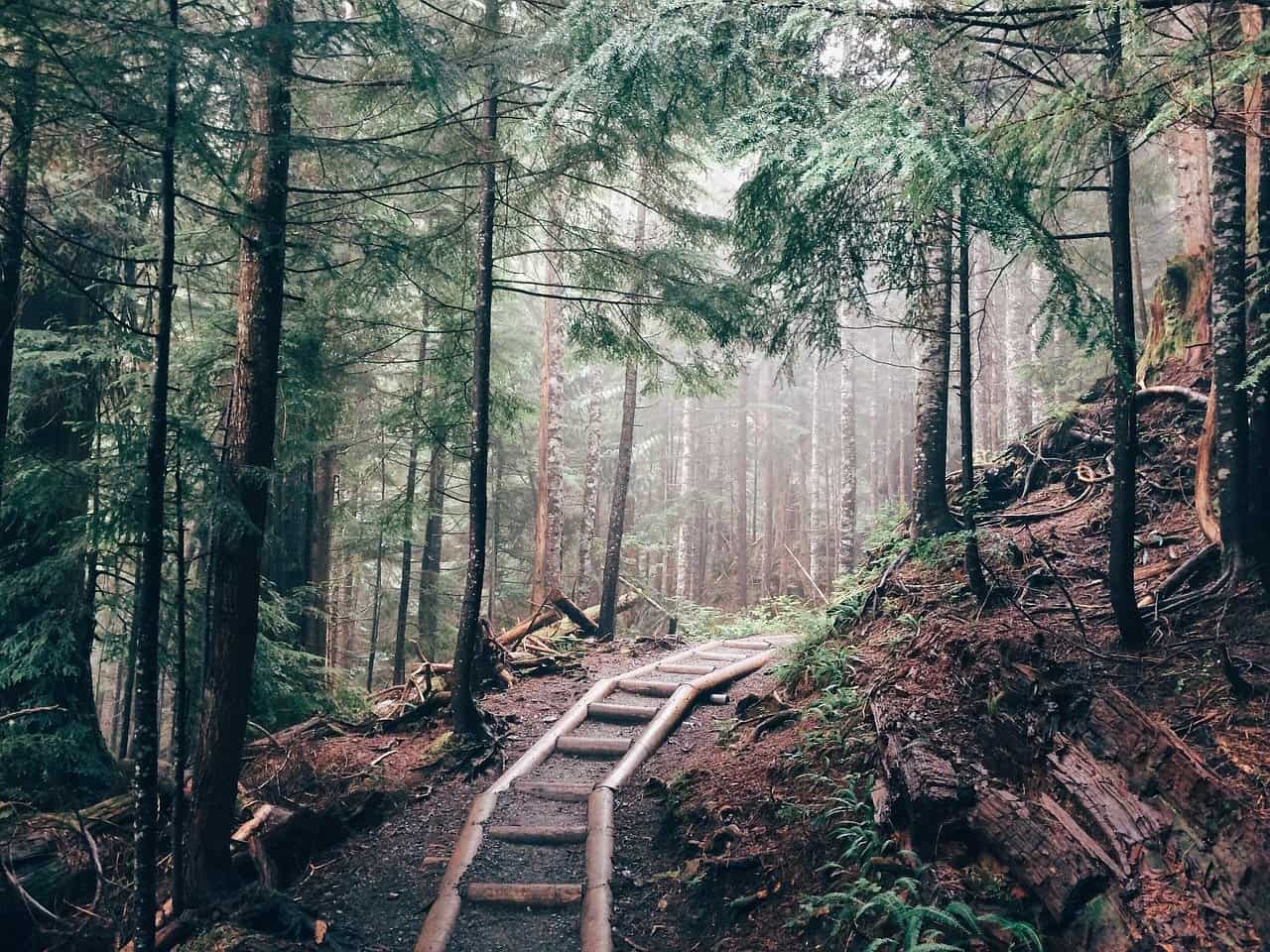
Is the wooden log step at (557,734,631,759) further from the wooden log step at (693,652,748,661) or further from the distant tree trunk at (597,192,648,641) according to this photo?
the distant tree trunk at (597,192,648,641)

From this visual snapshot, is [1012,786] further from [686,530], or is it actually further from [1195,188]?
[686,530]

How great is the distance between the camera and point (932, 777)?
450 cm

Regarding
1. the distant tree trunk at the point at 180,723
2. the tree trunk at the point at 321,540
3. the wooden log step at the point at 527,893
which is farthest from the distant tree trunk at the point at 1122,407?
the tree trunk at the point at 321,540

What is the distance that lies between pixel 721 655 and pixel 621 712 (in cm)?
343

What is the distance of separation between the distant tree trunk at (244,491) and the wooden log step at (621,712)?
15.3 feet

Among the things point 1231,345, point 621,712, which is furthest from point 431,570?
point 1231,345

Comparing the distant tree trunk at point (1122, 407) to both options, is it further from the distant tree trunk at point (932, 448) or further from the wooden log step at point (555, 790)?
the wooden log step at point (555, 790)

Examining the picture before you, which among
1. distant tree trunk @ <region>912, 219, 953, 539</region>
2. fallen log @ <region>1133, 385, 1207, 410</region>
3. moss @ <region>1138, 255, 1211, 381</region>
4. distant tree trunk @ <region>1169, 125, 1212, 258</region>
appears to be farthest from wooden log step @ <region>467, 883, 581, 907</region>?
distant tree trunk @ <region>1169, 125, 1212, 258</region>

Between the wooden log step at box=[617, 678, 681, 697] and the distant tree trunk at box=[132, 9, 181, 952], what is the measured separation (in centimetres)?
669

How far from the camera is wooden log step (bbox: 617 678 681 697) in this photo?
9.88 meters

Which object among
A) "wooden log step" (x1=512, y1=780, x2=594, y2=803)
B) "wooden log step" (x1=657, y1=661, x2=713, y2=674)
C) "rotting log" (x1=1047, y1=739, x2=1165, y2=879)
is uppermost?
"rotting log" (x1=1047, y1=739, x2=1165, y2=879)

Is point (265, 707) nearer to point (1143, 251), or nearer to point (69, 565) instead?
point (69, 565)

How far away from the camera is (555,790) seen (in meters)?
7.14

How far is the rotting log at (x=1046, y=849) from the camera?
374cm
